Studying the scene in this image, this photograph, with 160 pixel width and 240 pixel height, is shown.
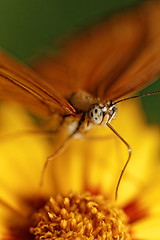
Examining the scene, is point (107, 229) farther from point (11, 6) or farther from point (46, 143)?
point (11, 6)

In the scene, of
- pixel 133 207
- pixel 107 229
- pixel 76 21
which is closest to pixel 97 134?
pixel 133 207

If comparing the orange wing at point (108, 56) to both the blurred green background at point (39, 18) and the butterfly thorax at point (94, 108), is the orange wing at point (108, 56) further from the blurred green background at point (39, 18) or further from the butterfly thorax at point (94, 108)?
the blurred green background at point (39, 18)

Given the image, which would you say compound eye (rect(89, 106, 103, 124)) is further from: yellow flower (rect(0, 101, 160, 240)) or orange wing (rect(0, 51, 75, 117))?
yellow flower (rect(0, 101, 160, 240))

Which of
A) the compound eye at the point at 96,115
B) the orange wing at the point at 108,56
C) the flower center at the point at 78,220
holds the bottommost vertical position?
the flower center at the point at 78,220

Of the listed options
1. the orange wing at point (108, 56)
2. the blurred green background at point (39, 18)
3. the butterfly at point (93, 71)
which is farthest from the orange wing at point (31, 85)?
the blurred green background at point (39, 18)

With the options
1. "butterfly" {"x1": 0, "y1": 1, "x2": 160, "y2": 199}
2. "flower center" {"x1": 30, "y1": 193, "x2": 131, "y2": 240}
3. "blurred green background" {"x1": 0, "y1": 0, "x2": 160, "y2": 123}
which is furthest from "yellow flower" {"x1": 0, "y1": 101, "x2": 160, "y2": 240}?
"blurred green background" {"x1": 0, "y1": 0, "x2": 160, "y2": 123}

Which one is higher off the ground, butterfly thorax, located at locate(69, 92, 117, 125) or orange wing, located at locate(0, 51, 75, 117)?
orange wing, located at locate(0, 51, 75, 117)

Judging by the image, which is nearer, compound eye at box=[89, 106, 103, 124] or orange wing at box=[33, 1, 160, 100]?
compound eye at box=[89, 106, 103, 124]

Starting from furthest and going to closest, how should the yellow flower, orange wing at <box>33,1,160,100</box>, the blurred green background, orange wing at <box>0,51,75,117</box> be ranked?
the blurred green background < orange wing at <box>33,1,160,100</box> < the yellow flower < orange wing at <box>0,51,75,117</box>
